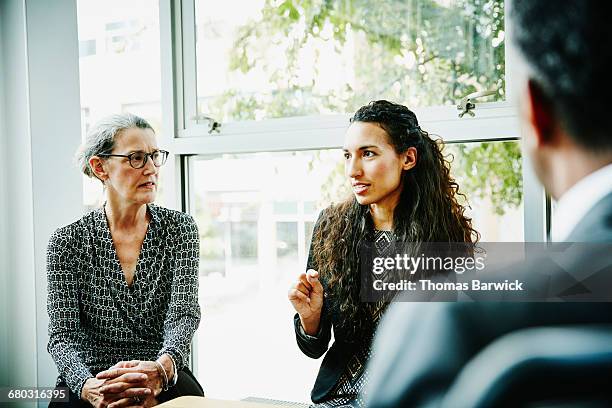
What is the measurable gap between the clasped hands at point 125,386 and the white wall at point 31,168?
0.69 m

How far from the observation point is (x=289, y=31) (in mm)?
2014

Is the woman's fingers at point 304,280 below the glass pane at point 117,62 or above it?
below

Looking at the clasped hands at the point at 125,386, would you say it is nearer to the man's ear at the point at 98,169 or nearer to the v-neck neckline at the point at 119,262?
the v-neck neckline at the point at 119,262

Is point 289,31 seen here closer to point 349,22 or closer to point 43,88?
point 349,22

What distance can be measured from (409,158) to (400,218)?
152 mm

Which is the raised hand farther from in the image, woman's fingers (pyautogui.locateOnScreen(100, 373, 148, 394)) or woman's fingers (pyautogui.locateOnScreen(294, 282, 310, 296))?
woman's fingers (pyautogui.locateOnScreen(100, 373, 148, 394))

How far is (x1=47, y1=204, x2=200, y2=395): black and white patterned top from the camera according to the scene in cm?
173

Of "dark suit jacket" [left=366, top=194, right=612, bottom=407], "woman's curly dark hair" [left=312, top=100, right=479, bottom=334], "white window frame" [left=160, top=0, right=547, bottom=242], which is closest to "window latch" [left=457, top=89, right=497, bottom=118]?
"white window frame" [left=160, top=0, right=547, bottom=242]

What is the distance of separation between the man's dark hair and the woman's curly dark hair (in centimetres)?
118

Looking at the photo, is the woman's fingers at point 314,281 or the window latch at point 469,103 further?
the window latch at point 469,103

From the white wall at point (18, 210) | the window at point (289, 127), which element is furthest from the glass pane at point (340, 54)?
the white wall at point (18, 210)

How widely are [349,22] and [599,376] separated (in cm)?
172

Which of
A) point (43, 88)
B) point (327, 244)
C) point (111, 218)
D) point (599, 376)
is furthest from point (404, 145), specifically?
point (43, 88)

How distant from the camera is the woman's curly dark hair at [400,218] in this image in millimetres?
1497
